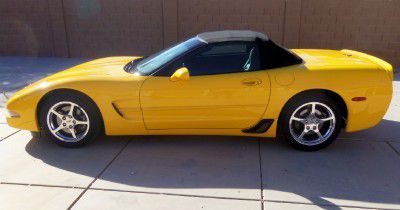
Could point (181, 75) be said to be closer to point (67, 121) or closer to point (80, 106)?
point (80, 106)

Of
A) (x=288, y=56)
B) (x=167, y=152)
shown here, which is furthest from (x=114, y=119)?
(x=288, y=56)

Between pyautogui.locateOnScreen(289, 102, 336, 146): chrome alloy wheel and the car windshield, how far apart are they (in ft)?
4.63

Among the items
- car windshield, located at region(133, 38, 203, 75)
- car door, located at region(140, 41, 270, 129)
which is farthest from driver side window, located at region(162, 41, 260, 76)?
car windshield, located at region(133, 38, 203, 75)

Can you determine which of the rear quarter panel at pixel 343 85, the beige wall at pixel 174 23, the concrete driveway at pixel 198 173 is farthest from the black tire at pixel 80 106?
the beige wall at pixel 174 23

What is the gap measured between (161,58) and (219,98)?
0.92 meters

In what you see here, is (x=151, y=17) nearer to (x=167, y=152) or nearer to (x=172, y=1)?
(x=172, y=1)

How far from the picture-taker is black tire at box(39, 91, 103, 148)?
13.4ft

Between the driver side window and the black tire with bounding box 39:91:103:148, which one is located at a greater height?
the driver side window

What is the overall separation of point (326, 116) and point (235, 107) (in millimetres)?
1044

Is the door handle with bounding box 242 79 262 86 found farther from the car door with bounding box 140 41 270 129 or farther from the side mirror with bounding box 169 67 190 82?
the side mirror with bounding box 169 67 190 82

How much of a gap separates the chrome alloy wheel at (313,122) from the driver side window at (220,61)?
72 centimetres

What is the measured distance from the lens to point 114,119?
4.07m

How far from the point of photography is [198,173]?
12.0 feet

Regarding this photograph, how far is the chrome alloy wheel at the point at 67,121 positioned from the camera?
413 cm
